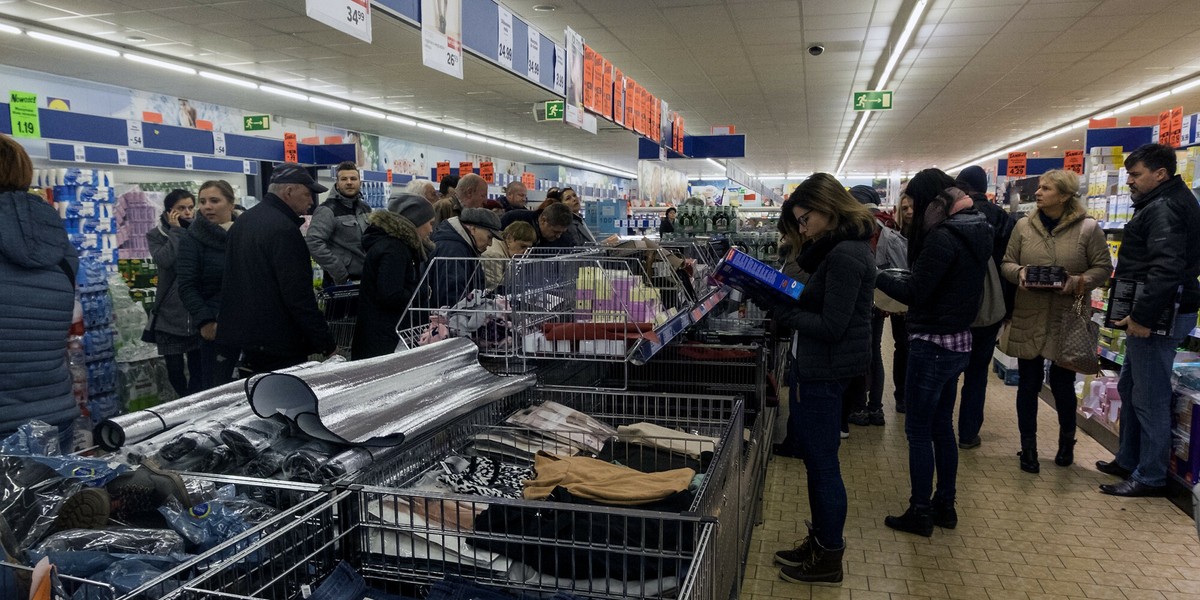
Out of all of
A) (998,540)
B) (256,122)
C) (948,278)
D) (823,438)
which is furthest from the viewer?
(256,122)

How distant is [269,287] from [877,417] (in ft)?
13.8

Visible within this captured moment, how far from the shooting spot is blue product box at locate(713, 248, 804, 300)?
259cm

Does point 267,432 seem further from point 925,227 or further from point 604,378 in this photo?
point 925,227

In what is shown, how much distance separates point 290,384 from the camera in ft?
5.48

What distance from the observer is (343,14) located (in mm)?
3232

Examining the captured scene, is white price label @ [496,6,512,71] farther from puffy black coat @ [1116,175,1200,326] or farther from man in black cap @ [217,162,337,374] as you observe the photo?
puffy black coat @ [1116,175,1200,326]

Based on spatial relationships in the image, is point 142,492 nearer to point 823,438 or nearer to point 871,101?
point 823,438

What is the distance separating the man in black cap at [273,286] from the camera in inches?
127

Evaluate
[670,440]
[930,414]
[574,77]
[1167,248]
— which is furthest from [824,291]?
[574,77]

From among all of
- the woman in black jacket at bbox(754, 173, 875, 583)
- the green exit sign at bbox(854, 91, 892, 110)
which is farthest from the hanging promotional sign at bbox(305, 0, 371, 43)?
the green exit sign at bbox(854, 91, 892, 110)

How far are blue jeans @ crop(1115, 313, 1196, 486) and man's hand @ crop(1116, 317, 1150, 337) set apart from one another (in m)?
0.10

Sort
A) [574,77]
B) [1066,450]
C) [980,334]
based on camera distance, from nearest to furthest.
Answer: [980,334] < [1066,450] < [574,77]

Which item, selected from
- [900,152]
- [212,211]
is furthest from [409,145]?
[212,211]

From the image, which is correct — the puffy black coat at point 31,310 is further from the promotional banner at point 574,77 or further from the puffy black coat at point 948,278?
the promotional banner at point 574,77
